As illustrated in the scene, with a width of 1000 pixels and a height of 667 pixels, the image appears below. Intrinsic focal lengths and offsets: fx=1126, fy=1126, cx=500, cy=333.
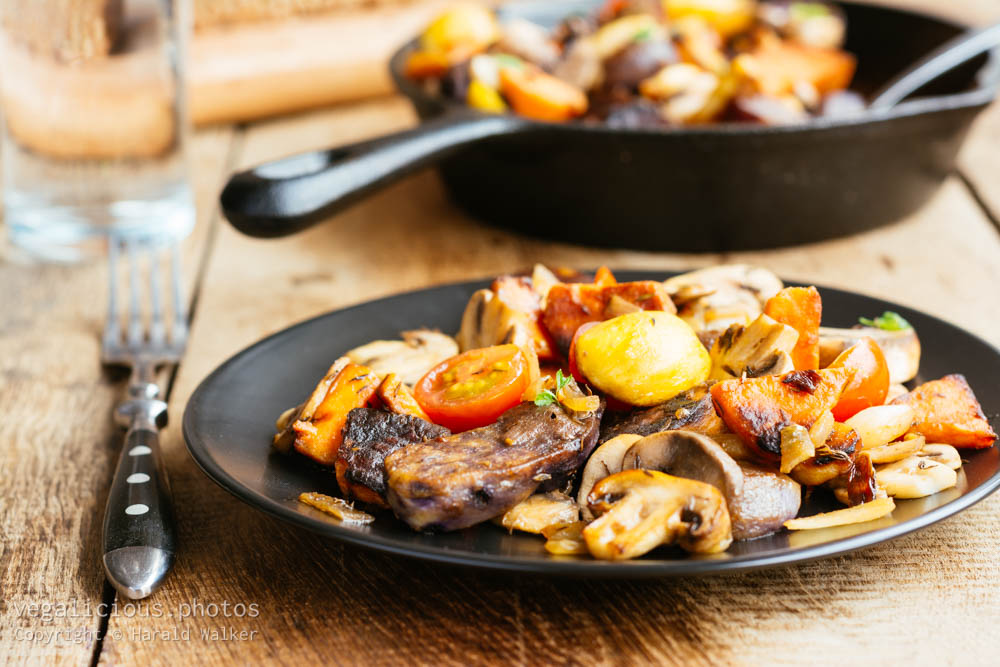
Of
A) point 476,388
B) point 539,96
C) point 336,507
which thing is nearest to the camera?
point 336,507

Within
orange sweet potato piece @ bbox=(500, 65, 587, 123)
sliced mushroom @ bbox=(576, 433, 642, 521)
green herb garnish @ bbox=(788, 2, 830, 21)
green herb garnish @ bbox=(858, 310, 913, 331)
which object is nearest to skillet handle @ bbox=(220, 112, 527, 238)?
orange sweet potato piece @ bbox=(500, 65, 587, 123)

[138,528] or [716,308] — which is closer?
[138,528]

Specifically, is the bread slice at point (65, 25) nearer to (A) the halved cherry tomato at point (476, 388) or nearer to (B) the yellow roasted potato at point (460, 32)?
(B) the yellow roasted potato at point (460, 32)

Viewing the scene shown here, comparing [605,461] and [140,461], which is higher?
[605,461]

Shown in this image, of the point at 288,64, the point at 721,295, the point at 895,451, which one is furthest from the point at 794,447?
the point at 288,64

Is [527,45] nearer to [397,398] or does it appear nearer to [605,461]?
[397,398]

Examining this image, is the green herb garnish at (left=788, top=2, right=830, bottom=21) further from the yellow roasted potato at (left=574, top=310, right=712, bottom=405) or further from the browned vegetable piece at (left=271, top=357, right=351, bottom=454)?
the browned vegetable piece at (left=271, top=357, right=351, bottom=454)
